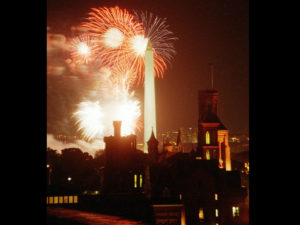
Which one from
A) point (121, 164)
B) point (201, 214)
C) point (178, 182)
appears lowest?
point (201, 214)

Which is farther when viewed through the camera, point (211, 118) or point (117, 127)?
point (211, 118)

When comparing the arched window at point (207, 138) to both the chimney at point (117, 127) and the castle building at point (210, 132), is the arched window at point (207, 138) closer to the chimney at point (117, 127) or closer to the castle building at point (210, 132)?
the castle building at point (210, 132)

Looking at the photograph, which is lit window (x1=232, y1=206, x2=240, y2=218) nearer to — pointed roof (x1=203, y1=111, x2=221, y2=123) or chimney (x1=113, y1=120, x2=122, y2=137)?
pointed roof (x1=203, y1=111, x2=221, y2=123)

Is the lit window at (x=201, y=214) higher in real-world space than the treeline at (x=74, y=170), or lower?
lower

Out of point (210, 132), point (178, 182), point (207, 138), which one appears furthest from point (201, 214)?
point (210, 132)

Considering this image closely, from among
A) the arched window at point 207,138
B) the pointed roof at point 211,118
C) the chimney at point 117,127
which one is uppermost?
the pointed roof at point 211,118

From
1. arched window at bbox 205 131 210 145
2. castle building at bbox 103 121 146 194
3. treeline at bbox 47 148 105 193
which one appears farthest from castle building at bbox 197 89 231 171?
treeline at bbox 47 148 105 193

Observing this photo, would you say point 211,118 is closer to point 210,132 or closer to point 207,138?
point 210,132

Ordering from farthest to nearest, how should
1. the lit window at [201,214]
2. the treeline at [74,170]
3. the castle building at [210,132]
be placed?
the treeline at [74,170]
the castle building at [210,132]
the lit window at [201,214]

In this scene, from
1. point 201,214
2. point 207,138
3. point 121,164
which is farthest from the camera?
point 207,138

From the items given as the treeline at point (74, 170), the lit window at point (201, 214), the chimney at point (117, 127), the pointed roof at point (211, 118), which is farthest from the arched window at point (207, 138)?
the lit window at point (201, 214)
